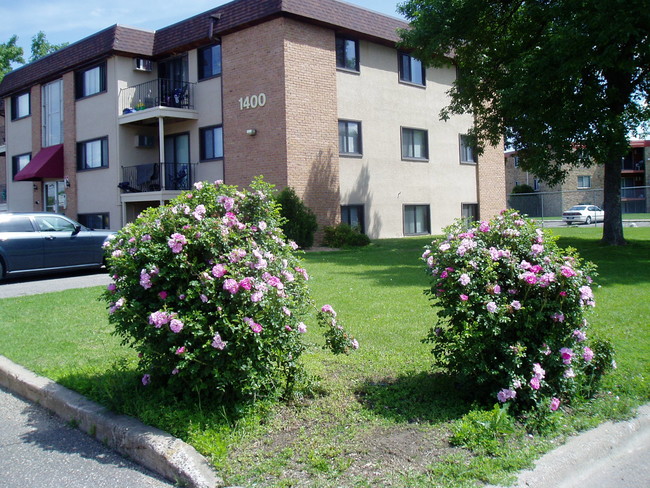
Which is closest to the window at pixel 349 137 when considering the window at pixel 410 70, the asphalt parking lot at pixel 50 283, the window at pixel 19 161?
the window at pixel 410 70

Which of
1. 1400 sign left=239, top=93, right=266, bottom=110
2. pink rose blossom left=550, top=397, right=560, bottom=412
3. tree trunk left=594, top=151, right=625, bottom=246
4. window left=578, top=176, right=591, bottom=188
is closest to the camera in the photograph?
pink rose blossom left=550, top=397, right=560, bottom=412

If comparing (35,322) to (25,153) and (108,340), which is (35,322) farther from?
(25,153)

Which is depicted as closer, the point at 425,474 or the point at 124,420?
the point at 425,474

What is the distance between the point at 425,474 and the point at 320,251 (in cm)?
1521

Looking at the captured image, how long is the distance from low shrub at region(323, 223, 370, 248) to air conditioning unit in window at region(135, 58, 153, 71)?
1027 cm

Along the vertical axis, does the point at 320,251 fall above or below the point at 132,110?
below

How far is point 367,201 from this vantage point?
75.3 ft

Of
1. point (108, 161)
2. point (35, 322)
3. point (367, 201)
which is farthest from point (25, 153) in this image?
point (35, 322)

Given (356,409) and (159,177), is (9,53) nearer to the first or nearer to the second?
(159,177)

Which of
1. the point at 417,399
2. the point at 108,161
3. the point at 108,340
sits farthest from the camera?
the point at 108,161

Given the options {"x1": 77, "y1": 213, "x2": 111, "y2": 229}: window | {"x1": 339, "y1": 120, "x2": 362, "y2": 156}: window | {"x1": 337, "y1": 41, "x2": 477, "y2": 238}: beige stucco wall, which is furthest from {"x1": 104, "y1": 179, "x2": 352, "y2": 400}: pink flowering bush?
{"x1": 77, "y1": 213, "x2": 111, "y2": 229}: window

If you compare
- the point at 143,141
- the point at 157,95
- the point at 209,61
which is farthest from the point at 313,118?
the point at 143,141

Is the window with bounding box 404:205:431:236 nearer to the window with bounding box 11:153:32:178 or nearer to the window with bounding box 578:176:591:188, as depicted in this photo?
the window with bounding box 11:153:32:178

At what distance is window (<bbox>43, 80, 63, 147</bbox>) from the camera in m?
27.7
